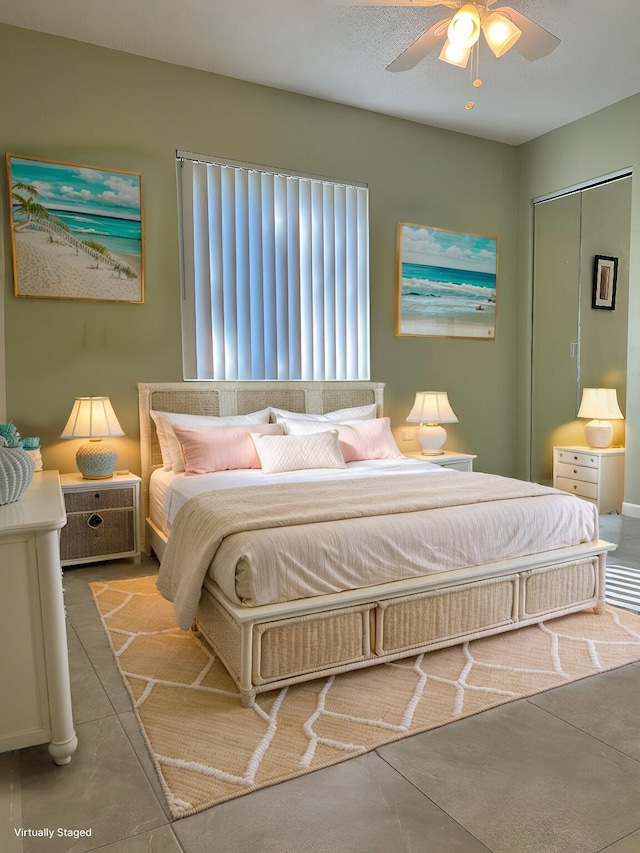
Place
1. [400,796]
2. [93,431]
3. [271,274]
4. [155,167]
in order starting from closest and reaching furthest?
[400,796]
[93,431]
[155,167]
[271,274]

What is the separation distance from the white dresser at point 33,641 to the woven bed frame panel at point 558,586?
1.90m

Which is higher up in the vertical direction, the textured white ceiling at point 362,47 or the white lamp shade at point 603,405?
the textured white ceiling at point 362,47

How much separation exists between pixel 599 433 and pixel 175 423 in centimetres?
338

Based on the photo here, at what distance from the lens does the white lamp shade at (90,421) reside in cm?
365

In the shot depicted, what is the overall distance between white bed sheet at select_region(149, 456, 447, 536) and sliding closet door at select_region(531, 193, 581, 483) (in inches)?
80.7

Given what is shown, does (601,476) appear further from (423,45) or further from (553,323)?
(423,45)

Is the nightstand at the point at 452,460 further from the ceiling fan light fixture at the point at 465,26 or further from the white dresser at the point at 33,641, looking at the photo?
the white dresser at the point at 33,641

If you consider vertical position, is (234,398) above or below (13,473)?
above

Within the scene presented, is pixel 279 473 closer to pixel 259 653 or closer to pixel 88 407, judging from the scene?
pixel 88 407

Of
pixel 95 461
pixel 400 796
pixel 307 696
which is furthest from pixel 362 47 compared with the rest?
pixel 400 796

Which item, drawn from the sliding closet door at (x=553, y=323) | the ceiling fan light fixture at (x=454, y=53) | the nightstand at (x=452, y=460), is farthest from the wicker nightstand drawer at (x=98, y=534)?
the sliding closet door at (x=553, y=323)

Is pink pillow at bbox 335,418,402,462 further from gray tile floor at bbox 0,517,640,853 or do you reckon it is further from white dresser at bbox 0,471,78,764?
white dresser at bbox 0,471,78,764

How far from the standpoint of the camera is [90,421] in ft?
12.0

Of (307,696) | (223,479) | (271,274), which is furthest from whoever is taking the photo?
(271,274)
